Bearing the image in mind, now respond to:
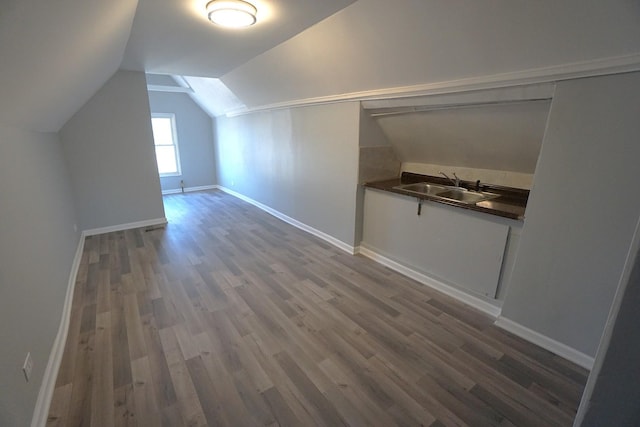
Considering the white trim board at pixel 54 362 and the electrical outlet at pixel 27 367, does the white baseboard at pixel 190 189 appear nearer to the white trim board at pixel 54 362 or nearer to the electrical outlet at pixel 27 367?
the white trim board at pixel 54 362

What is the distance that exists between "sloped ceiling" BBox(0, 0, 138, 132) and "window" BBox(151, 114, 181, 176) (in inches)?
168

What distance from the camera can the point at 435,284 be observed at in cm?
→ 275

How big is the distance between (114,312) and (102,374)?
74 cm

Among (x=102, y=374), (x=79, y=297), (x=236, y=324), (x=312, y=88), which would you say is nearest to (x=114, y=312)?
(x=79, y=297)

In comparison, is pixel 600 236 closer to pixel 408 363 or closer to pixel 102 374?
pixel 408 363

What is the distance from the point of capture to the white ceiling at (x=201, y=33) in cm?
217

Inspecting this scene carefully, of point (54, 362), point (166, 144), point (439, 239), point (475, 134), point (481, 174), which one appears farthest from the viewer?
point (166, 144)

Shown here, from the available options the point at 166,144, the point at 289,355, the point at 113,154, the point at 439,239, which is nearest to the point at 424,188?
the point at 439,239

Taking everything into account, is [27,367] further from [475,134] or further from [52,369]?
[475,134]

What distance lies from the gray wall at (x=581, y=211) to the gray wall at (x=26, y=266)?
118 inches

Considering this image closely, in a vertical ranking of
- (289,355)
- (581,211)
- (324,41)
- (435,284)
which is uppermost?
(324,41)

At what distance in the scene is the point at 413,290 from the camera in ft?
8.93

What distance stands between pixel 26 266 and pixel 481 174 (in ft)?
12.3

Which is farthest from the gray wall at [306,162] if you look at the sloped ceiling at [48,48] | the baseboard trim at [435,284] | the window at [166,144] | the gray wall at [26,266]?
the gray wall at [26,266]
